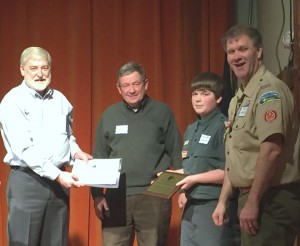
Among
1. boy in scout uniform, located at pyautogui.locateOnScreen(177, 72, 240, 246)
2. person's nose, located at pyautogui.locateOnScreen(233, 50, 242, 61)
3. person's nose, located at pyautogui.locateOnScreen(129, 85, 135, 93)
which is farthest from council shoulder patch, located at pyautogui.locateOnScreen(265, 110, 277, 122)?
person's nose, located at pyautogui.locateOnScreen(129, 85, 135, 93)

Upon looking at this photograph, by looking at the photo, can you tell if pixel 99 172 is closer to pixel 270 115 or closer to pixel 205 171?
pixel 205 171

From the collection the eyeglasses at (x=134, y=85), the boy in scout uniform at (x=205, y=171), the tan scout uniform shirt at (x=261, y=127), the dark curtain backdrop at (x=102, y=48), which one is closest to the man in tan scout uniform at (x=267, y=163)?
the tan scout uniform shirt at (x=261, y=127)

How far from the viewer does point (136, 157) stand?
2752mm

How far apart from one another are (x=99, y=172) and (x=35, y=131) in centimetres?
40

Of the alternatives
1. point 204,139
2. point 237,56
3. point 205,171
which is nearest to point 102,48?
point 204,139

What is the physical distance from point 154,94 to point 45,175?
5.08 ft

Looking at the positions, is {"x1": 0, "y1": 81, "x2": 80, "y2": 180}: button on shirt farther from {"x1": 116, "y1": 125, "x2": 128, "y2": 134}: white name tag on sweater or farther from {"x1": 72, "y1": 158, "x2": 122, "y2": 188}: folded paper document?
{"x1": 116, "y1": 125, "x2": 128, "y2": 134}: white name tag on sweater

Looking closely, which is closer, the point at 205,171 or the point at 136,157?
the point at 205,171

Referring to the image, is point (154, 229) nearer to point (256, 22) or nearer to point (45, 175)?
point (45, 175)

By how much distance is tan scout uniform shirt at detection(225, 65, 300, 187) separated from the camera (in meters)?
1.87

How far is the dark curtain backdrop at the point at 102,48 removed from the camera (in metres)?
3.72

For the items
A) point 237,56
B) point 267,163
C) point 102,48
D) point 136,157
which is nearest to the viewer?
point 267,163

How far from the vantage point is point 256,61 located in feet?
6.79

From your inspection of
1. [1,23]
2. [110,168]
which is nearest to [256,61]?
[110,168]
